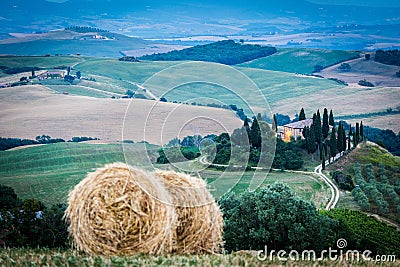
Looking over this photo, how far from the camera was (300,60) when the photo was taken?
149 metres

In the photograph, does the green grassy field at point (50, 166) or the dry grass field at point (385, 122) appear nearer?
the green grassy field at point (50, 166)

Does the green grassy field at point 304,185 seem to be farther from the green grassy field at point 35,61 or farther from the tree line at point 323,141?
the green grassy field at point 35,61

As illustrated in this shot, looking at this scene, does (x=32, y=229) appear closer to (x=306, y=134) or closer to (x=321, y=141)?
(x=321, y=141)

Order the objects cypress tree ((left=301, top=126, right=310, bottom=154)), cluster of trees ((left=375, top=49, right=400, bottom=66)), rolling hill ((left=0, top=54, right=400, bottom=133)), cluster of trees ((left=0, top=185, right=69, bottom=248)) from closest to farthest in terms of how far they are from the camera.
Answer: cluster of trees ((left=0, top=185, right=69, bottom=248)), cypress tree ((left=301, top=126, right=310, bottom=154)), rolling hill ((left=0, top=54, right=400, bottom=133)), cluster of trees ((left=375, top=49, right=400, bottom=66))

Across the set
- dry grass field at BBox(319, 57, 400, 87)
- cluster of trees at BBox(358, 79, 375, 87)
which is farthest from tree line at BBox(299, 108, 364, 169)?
dry grass field at BBox(319, 57, 400, 87)

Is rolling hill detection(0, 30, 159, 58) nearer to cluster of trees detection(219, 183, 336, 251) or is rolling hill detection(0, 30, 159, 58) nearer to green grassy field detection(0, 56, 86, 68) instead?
green grassy field detection(0, 56, 86, 68)

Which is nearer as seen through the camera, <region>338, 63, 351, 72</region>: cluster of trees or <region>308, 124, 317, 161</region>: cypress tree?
<region>308, 124, 317, 161</region>: cypress tree

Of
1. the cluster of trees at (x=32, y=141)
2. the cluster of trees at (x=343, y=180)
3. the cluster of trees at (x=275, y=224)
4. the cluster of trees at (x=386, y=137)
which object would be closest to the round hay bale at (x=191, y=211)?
the cluster of trees at (x=275, y=224)

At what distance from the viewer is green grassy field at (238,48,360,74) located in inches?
5517

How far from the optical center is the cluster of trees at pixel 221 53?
15388 centimetres

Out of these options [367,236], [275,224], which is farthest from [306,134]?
[275,224]

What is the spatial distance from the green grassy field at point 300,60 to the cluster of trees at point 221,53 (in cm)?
410

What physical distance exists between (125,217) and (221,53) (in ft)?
504

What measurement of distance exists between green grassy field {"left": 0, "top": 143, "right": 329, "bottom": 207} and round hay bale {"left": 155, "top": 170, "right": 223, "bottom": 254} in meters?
14.3
